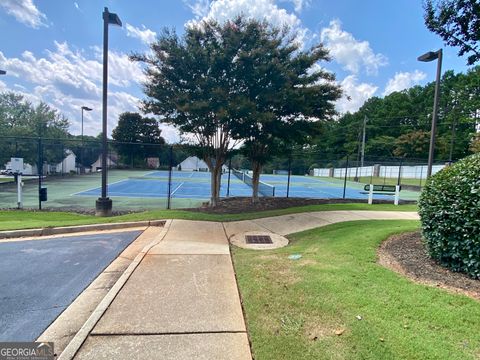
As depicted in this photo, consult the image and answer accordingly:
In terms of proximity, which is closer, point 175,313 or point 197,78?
point 175,313

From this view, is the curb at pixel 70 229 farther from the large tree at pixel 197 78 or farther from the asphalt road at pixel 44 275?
the large tree at pixel 197 78

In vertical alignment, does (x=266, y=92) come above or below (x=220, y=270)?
above

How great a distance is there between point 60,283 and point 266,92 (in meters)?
8.38

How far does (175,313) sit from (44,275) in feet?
8.47

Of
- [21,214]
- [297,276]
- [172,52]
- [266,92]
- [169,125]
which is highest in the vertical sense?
[172,52]

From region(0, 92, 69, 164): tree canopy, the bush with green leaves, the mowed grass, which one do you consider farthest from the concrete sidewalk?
region(0, 92, 69, 164): tree canopy

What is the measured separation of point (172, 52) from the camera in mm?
9945

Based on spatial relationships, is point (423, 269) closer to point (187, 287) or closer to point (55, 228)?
point (187, 287)

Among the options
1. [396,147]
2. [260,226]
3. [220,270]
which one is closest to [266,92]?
[260,226]

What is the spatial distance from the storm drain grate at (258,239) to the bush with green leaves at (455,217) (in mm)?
3233

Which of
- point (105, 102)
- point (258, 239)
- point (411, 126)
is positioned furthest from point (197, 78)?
point (411, 126)

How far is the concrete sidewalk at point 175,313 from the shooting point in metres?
2.62

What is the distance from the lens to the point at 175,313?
10.7 ft

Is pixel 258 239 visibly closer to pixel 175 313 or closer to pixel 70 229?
pixel 175 313
